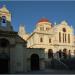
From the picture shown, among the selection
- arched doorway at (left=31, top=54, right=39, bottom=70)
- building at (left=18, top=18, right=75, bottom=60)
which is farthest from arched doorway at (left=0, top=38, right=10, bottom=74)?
building at (left=18, top=18, right=75, bottom=60)

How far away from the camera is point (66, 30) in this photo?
73.2 metres

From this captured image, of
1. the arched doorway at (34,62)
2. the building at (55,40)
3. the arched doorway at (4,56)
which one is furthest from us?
the building at (55,40)

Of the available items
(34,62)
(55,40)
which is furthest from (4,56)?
(55,40)

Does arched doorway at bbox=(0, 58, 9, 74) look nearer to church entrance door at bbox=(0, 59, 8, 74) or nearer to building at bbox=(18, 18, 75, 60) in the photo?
church entrance door at bbox=(0, 59, 8, 74)

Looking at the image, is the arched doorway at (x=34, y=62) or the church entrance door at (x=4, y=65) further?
the arched doorway at (x=34, y=62)

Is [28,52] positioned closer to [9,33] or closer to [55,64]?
[9,33]

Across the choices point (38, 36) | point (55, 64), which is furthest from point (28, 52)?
point (38, 36)

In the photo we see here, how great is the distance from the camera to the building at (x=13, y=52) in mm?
40906

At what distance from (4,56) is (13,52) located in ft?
5.33

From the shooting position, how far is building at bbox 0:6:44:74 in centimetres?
4091

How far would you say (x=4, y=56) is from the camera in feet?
134

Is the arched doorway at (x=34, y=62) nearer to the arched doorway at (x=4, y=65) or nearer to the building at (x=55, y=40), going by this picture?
the arched doorway at (x=4, y=65)

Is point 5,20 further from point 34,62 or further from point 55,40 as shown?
point 55,40

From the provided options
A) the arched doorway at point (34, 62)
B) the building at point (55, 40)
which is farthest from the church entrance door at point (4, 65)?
the building at point (55, 40)
